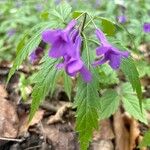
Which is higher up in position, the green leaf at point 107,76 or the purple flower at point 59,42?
the green leaf at point 107,76

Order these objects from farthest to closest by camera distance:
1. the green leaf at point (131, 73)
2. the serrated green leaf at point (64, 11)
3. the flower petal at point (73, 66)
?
the serrated green leaf at point (64, 11)
the green leaf at point (131, 73)
the flower petal at point (73, 66)

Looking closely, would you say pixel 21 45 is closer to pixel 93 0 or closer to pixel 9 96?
pixel 9 96

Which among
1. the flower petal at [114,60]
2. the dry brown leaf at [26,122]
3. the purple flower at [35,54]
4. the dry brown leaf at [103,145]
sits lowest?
the dry brown leaf at [103,145]

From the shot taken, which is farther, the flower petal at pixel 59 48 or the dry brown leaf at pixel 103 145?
the dry brown leaf at pixel 103 145

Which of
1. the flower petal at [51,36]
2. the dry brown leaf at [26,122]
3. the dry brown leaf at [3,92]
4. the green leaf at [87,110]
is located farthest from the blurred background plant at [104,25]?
the flower petal at [51,36]

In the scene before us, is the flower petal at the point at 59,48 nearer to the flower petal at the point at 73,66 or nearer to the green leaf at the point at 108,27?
the flower petal at the point at 73,66

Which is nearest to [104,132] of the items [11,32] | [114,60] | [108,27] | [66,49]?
[108,27]

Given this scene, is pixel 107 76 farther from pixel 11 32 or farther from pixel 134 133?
pixel 11 32
